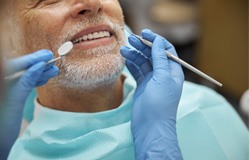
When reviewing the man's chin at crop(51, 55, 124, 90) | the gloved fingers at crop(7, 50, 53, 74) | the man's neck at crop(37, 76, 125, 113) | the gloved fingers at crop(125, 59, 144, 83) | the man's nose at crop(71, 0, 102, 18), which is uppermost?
the man's nose at crop(71, 0, 102, 18)

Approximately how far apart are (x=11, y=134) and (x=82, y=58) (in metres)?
0.30

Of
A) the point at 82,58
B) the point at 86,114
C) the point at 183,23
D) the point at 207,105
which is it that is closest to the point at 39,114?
the point at 86,114

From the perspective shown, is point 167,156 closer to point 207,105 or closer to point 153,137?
point 153,137

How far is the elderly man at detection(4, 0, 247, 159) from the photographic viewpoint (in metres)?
1.14

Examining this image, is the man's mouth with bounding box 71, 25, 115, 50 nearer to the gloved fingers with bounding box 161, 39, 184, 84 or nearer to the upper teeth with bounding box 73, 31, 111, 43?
the upper teeth with bounding box 73, 31, 111, 43

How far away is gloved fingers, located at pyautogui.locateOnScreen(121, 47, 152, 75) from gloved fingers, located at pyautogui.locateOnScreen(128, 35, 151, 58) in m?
0.01

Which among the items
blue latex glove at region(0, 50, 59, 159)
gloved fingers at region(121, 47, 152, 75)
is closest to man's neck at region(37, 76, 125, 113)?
gloved fingers at region(121, 47, 152, 75)

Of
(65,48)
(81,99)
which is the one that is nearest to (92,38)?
(65,48)

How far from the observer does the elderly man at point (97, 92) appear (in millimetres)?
1141

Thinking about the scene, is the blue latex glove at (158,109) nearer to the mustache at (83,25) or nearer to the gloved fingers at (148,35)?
the gloved fingers at (148,35)

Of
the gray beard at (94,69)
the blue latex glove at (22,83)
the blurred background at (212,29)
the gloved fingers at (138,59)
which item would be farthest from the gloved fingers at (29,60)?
the blurred background at (212,29)

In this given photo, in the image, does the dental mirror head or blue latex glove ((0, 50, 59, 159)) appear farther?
the dental mirror head

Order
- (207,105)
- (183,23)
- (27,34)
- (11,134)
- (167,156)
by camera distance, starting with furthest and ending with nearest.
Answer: (183,23), (207,105), (27,34), (11,134), (167,156)

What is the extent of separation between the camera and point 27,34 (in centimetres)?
129
